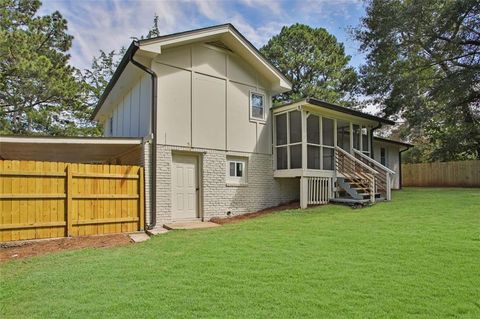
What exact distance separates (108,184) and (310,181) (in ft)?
22.8

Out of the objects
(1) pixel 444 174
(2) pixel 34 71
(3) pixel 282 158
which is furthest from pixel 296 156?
(2) pixel 34 71

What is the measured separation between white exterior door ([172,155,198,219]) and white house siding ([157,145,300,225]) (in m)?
0.26

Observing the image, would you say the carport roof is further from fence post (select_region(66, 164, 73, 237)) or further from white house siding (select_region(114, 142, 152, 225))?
fence post (select_region(66, 164, 73, 237))

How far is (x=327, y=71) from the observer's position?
26703mm

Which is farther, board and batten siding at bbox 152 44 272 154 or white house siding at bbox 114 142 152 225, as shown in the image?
board and batten siding at bbox 152 44 272 154

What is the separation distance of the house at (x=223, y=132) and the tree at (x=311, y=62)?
12.4 meters

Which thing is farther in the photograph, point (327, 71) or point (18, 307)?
point (327, 71)

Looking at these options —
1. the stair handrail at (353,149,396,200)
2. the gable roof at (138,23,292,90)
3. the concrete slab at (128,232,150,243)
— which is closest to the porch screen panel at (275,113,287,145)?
the gable roof at (138,23,292,90)

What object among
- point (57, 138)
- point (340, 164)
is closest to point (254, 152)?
point (340, 164)

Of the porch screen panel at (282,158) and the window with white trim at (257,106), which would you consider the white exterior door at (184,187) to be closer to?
the window with white trim at (257,106)

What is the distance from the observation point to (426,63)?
20.4m

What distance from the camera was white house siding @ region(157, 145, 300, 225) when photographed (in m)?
9.96

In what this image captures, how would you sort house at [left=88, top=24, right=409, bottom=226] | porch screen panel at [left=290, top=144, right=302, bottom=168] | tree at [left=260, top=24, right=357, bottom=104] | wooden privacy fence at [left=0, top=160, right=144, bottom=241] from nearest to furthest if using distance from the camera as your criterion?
wooden privacy fence at [left=0, top=160, right=144, bottom=241] → house at [left=88, top=24, right=409, bottom=226] → porch screen panel at [left=290, top=144, right=302, bottom=168] → tree at [left=260, top=24, right=357, bottom=104]

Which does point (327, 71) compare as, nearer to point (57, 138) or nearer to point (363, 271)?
point (57, 138)
